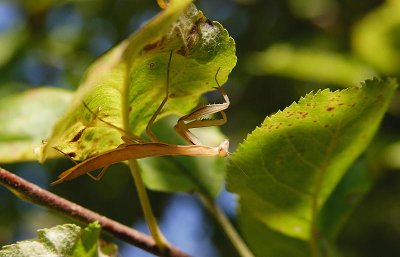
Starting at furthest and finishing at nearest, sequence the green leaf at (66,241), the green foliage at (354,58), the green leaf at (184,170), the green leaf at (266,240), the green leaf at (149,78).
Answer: the green foliage at (354,58) → the green leaf at (184,170) → the green leaf at (266,240) → the green leaf at (66,241) → the green leaf at (149,78)

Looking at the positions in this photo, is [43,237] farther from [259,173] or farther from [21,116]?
[21,116]

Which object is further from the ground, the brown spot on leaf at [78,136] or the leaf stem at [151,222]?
the brown spot on leaf at [78,136]

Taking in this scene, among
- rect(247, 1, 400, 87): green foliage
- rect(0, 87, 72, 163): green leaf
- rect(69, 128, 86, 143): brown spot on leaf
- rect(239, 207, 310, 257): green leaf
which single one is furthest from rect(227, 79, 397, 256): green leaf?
rect(247, 1, 400, 87): green foliage

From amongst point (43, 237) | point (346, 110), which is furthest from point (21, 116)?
point (346, 110)

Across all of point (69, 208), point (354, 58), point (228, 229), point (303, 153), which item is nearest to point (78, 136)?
point (69, 208)

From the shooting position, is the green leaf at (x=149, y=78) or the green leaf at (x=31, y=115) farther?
the green leaf at (x=31, y=115)

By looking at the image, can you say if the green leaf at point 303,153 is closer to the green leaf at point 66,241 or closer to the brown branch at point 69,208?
the brown branch at point 69,208

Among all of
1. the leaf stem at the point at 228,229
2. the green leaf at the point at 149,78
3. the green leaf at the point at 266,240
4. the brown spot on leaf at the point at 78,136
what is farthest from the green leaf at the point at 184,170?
the brown spot on leaf at the point at 78,136
